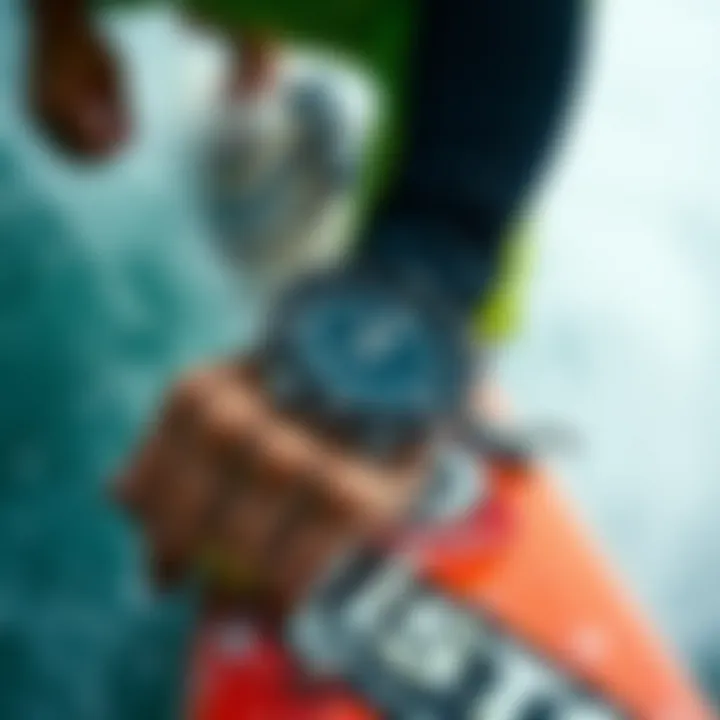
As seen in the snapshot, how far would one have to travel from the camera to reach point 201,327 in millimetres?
580

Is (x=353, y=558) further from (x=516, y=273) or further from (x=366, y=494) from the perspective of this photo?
(x=516, y=273)

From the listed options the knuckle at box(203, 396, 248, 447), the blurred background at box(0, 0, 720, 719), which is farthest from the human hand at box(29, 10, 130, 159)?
the knuckle at box(203, 396, 248, 447)

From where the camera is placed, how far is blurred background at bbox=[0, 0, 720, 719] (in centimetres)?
52

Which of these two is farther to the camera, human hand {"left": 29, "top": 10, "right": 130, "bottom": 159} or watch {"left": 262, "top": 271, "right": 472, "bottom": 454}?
human hand {"left": 29, "top": 10, "right": 130, "bottom": 159}

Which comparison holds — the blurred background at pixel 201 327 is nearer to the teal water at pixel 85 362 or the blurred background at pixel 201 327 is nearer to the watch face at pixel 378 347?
the teal water at pixel 85 362

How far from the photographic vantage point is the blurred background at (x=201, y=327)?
0.52 m

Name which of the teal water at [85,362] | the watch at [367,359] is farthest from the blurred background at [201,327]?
the watch at [367,359]

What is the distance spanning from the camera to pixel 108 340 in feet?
1.88

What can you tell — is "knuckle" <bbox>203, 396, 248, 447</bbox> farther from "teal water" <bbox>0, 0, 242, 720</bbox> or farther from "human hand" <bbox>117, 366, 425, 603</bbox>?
"teal water" <bbox>0, 0, 242, 720</bbox>

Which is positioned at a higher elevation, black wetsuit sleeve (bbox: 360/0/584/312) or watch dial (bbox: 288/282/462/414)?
black wetsuit sleeve (bbox: 360/0/584/312)

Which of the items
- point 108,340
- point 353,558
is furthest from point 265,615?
point 108,340

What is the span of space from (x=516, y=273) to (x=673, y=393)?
129 mm

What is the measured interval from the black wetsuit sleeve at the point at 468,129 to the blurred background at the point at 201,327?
71mm

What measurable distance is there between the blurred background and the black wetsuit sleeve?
7 cm
